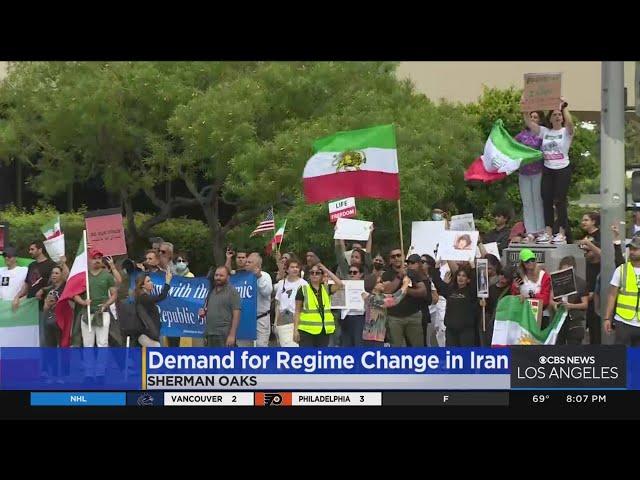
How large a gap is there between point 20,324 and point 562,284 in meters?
4.47

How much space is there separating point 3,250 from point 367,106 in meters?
3.89

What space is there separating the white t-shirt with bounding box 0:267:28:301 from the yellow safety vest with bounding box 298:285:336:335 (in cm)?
238

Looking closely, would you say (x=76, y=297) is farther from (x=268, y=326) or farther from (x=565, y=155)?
(x=565, y=155)

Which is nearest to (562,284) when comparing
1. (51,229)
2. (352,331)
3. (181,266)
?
(352,331)

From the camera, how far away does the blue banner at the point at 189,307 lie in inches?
420

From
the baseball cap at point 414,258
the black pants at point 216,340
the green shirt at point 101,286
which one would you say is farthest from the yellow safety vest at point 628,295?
the green shirt at point 101,286

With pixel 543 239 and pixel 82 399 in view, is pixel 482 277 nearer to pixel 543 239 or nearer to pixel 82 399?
pixel 543 239

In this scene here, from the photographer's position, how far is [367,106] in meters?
12.4

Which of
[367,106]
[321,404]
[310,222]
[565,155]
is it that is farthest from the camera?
[367,106]

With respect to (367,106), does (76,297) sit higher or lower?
lower

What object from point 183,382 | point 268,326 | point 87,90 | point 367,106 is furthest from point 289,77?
point 183,382

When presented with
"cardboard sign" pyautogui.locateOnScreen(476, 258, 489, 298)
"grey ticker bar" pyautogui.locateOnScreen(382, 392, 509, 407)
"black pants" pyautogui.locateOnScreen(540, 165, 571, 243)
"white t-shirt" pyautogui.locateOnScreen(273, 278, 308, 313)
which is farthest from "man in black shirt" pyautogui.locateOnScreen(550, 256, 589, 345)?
"white t-shirt" pyautogui.locateOnScreen(273, 278, 308, 313)

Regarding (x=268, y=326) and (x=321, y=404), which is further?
(x=268, y=326)

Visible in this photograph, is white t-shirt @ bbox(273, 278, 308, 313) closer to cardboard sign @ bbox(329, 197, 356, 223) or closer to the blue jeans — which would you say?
the blue jeans
